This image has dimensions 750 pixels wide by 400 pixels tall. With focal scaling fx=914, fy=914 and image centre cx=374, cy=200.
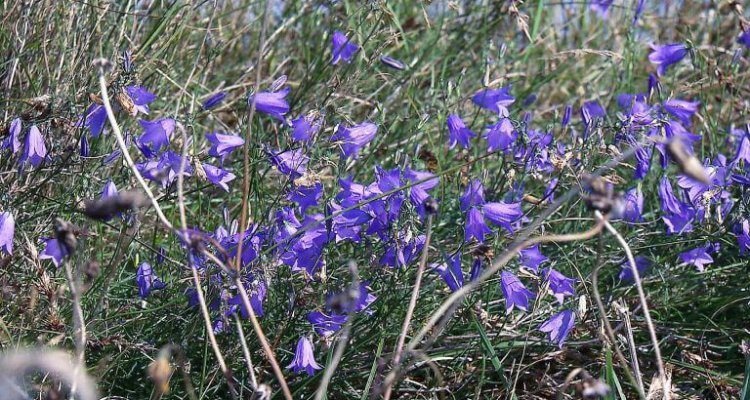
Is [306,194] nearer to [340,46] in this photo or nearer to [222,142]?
[222,142]

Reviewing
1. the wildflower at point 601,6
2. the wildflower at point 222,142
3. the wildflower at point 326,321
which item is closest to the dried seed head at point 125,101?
the wildflower at point 222,142

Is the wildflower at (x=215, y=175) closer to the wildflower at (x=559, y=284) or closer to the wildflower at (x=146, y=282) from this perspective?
the wildflower at (x=146, y=282)

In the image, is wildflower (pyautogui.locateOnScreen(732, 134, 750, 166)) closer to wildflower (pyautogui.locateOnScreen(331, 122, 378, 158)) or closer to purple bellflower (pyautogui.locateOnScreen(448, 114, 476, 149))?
purple bellflower (pyautogui.locateOnScreen(448, 114, 476, 149))

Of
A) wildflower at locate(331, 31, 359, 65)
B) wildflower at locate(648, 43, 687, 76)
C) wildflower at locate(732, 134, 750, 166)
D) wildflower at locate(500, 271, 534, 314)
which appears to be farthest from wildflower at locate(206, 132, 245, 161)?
wildflower at locate(648, 43, 687, 76)

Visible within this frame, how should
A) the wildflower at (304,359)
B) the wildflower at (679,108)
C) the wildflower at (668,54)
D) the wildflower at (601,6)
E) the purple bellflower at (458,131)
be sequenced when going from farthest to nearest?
1. the wildflower at (601,6)
2. the wildflower at (668,54)
3. the wildflower at (679,108)
4. the purple bellflower at (458,131)
5. the wildflower at (304,359)

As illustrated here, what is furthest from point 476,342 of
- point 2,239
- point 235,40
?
point 235,40

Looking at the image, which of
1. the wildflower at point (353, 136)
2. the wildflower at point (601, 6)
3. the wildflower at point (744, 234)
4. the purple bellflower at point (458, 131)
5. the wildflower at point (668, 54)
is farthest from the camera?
the wildflower at point (601, 6)

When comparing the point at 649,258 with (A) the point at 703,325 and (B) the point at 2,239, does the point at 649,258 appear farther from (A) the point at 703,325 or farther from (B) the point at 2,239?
(B) the point at 2,239
